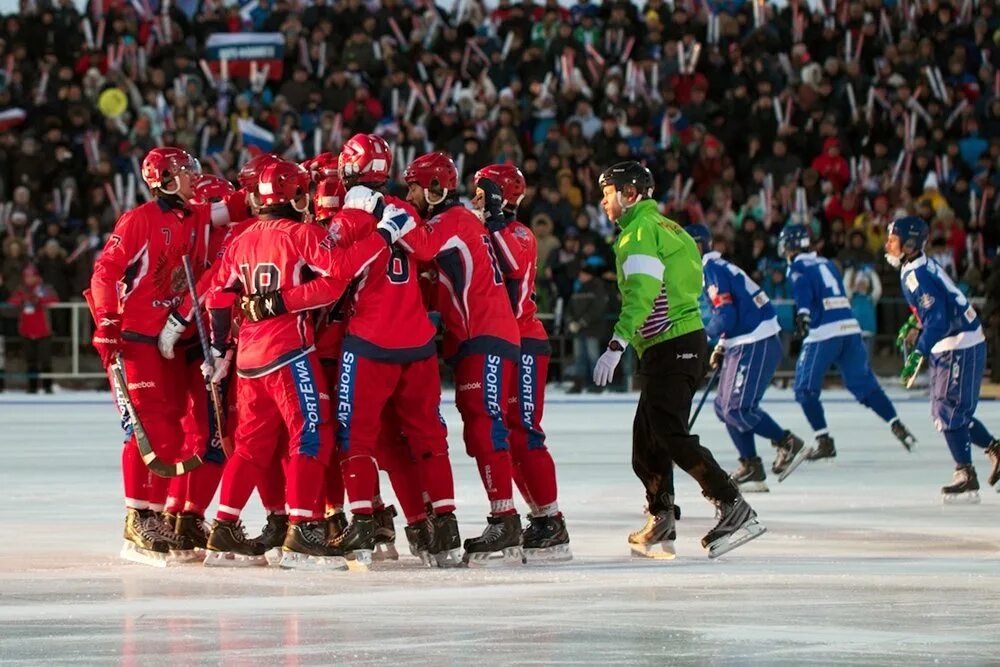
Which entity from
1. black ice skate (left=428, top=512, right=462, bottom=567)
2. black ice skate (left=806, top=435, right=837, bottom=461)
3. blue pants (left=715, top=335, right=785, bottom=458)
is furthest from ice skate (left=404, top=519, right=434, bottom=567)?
black ice skate (left=806, top=435, right=837, bottom=461)

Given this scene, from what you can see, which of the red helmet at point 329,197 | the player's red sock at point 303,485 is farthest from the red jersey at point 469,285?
the player's red sock at point 303,485

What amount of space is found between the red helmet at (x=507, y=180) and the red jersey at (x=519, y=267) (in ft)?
0.56

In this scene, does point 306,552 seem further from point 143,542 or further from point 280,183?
point 280,183

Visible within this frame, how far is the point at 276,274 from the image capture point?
9289 millimetres

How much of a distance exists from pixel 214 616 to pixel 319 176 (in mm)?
2815

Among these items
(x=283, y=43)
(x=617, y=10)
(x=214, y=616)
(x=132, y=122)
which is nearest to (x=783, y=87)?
(x=617, y=10)

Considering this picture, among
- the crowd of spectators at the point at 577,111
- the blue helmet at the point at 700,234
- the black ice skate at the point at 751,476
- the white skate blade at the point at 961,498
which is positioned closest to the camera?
the white skate blade at the point at 961,498

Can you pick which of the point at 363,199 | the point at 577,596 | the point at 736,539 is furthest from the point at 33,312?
the point at 577,596

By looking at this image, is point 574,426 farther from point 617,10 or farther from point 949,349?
point 617,10

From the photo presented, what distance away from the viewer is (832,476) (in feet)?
46.5

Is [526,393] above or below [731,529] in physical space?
above

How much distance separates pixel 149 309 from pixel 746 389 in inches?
199

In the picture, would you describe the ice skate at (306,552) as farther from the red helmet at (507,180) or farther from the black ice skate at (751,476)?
the black ice skate at (751,476)

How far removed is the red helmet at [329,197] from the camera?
31.8 feet
